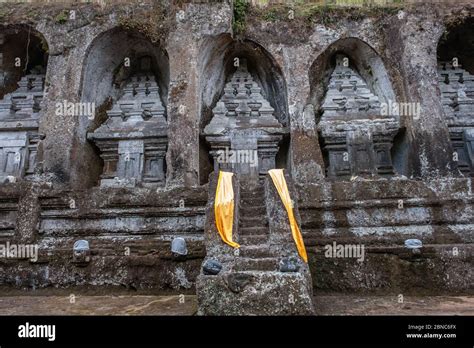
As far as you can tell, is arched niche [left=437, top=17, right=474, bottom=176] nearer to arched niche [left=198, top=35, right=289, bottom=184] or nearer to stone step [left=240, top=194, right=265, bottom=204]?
arched niche [left=198, top=35, right=289, bottom=184]

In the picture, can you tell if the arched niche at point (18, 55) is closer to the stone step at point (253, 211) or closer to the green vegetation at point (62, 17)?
the green vegetation at point (62, 17)

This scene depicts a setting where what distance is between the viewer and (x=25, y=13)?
923cm

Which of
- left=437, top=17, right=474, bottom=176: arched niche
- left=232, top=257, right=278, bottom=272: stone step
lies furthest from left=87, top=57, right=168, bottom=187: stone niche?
left=437, top=17, right=474, bottom=176: arched niche

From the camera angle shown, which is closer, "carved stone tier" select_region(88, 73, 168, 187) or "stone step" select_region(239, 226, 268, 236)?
"stone step" select_region(239, 226, 268, 236)

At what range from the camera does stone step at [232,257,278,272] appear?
4270 millimetres

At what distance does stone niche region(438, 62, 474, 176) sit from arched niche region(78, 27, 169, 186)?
282 inches

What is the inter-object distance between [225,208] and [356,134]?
5075mm

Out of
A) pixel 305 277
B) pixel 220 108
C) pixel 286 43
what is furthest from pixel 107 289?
pixel 286 43

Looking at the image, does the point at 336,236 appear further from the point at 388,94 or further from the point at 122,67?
the point at 122,67

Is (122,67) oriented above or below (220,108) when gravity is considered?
above

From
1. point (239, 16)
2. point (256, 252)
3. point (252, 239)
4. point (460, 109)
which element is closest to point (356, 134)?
point (460, 109)

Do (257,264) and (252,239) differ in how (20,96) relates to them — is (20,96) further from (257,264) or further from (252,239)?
(257,264)

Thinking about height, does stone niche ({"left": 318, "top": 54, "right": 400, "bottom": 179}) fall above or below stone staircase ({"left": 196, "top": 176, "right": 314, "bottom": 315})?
above
